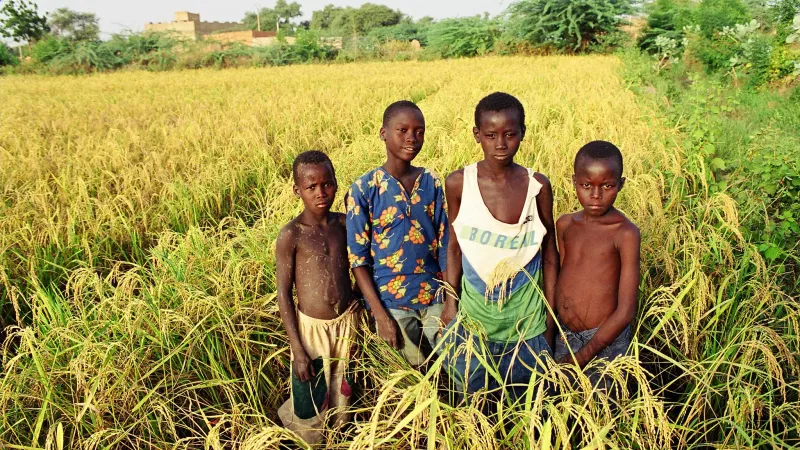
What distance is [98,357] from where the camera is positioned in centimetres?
179

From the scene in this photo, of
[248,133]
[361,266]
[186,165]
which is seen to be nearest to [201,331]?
[361,266]

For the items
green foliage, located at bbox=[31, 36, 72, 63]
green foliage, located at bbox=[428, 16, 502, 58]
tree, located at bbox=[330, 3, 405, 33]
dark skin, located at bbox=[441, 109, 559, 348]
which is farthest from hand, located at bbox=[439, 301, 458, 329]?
tree, located at bbox=[330, 3, 405, 33]

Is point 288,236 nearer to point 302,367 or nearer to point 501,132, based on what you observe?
point 302,367

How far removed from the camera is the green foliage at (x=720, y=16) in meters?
13.1

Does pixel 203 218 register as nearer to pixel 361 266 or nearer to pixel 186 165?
pixel 186 165

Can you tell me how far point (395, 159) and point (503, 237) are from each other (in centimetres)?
48

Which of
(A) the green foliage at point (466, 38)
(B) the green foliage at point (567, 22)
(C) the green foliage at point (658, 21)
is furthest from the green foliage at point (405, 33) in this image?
(C) the green foliage at point (658, 21)

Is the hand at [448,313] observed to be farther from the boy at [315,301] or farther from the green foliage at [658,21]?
the green foliage at [658,21]

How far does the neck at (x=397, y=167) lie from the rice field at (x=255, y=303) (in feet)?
2.09

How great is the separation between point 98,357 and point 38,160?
3.42 m

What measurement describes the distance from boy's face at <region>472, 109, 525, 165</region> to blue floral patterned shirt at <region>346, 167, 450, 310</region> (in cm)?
29

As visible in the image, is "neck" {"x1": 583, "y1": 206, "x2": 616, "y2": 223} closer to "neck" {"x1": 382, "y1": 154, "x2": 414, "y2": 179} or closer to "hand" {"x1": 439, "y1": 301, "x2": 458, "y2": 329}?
"hand" {"x1": 439, "y1": 301, "x2": 458, "y2": 329}

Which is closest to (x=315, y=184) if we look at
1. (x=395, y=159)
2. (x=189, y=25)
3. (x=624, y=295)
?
(x=395, y=159)

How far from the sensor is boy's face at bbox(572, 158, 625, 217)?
154 centimetres
